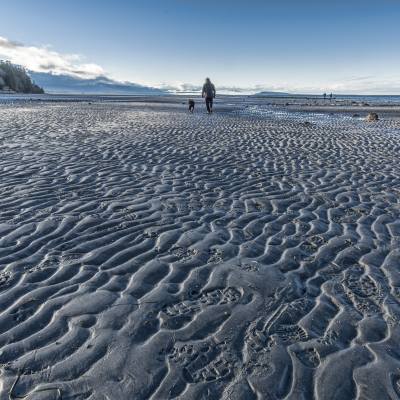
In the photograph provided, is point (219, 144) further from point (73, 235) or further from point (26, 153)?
point (73, 235)

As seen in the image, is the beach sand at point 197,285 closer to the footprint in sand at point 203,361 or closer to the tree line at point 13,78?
the footprint in sand at point 203,361

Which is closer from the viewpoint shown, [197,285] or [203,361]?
[203,361]

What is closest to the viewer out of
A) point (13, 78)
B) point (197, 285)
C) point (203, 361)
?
point (203, 361)

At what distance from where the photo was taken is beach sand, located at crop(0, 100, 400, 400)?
11.1ft

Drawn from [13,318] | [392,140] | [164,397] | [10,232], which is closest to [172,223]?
[10,232]

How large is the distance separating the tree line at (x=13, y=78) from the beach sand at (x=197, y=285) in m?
109

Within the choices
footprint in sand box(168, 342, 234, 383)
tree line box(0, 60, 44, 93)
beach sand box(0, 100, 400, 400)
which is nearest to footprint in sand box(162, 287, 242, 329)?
beach sand box(0, 100, 400, 400)

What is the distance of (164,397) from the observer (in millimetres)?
3156

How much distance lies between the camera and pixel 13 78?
105 meters

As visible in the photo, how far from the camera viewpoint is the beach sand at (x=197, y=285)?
340 cm

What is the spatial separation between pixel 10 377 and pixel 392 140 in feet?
66.2

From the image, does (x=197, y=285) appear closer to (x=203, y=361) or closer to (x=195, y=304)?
(x=195, y=304)

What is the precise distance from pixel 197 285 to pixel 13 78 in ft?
391

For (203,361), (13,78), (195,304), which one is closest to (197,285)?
(195,304)
